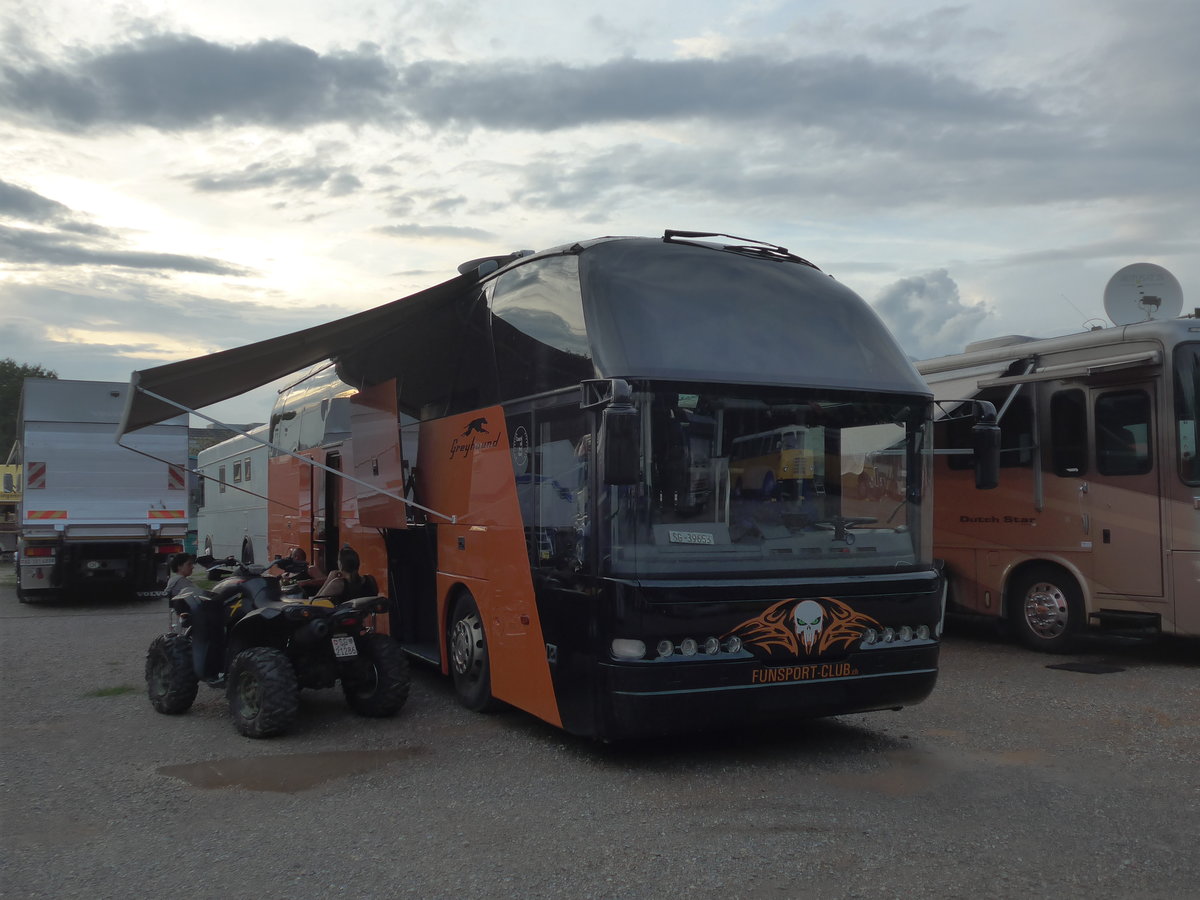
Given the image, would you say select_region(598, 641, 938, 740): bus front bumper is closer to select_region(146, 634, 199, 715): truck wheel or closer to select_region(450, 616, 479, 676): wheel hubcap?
select_region(450, 616, 479, 676): wheel hubcap

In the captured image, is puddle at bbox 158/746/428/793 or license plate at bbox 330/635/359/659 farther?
license plate at bbox 330/635/359/659

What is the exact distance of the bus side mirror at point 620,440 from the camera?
20.6ft

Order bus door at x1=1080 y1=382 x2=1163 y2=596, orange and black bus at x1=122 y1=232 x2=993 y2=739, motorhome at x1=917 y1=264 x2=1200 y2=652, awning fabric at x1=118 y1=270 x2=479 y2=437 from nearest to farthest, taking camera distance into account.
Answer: orange and black bus at x1=122 y1=232 x2=993 y2=739, awning fabric at x1=118 y1=270 x2=479 y2=437, motorhome at x1=917 y1=264 x2=1200 y2=652, bus door at x1=1080 y1=382 x2=1163 y2=596

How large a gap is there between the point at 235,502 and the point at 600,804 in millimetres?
20288

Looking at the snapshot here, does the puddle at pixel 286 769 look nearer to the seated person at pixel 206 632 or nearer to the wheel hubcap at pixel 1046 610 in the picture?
the seated person at pixel 206 632

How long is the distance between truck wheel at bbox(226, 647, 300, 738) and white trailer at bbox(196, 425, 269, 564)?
408 inches

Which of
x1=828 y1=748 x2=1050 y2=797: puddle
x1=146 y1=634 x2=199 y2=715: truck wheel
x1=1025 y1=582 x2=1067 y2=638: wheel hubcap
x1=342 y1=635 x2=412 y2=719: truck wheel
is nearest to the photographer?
x1=828 y1=748 x2=1050 y2=797: puddle

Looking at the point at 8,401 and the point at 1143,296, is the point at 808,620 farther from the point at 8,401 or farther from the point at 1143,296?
the point at 8,401

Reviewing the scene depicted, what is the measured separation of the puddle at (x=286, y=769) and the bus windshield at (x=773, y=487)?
210 centimetres

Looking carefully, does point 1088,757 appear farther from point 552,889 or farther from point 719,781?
point 552,889

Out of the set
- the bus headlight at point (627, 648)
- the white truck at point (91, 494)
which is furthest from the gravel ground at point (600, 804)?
the white truck at point (91, 494)

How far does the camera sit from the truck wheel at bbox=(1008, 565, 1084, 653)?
37.6 ft

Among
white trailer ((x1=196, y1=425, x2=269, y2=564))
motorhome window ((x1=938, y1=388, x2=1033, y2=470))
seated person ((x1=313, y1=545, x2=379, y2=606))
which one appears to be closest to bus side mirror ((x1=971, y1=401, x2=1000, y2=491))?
motorhome window ((x1=938, y1=388, x2=1033, y2=470))

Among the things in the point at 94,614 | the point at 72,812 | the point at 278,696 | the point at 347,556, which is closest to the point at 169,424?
the point at 94,614
